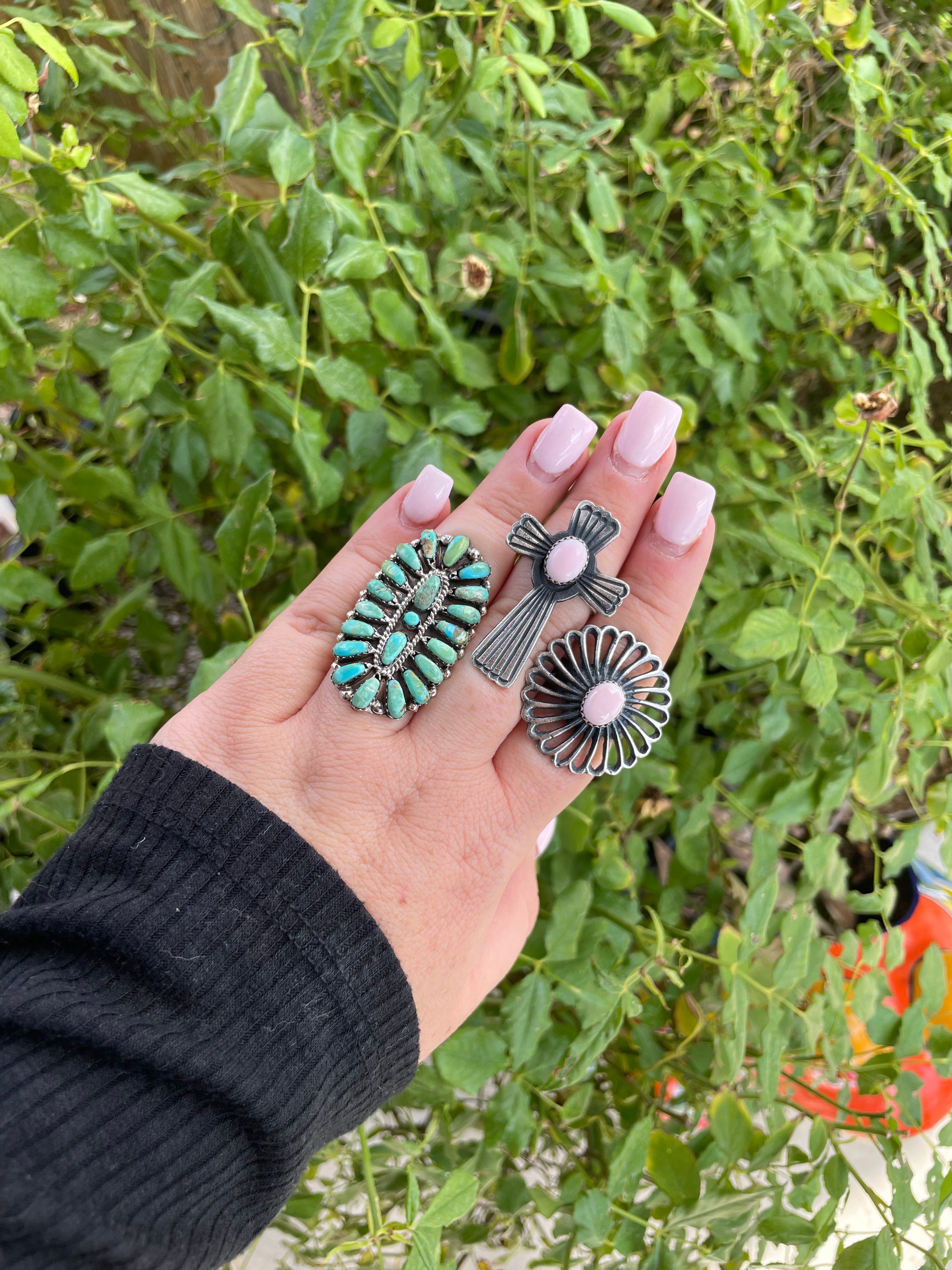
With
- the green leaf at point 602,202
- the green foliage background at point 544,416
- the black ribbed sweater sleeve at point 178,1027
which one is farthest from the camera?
the green leaf at point 602,202

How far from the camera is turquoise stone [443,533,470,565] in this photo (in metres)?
0.75

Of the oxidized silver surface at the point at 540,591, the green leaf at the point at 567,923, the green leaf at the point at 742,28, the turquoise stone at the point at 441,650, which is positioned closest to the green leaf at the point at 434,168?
the green leaf at the point at 742,28

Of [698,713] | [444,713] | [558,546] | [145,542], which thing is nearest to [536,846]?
[444,713]

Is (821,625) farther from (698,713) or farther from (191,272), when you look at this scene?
(191,272)

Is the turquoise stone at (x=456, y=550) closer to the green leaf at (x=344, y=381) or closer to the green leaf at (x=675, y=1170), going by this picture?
the green leaf at (x=344, y=381)

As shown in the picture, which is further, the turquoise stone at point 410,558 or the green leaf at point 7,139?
the turquoise stone at point 410,558

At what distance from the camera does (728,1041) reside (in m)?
0.86

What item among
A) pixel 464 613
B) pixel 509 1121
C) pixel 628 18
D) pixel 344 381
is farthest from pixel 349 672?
pixel 628 18

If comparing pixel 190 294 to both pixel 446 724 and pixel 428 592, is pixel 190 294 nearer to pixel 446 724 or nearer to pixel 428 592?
pixel 428 592

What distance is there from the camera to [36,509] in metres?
0.96

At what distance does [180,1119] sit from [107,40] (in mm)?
1633

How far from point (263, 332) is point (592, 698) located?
50 cm

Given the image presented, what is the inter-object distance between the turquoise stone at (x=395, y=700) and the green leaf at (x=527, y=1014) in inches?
14.5

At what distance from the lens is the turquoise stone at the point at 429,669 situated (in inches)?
29.2
